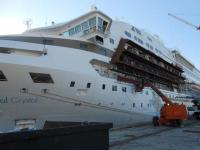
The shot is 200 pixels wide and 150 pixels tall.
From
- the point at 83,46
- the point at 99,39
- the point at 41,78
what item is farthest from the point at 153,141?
the point at 99,39

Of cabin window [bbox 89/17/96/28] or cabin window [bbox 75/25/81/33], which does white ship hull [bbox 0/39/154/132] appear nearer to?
cabin window [bbox 89/17/96/28]

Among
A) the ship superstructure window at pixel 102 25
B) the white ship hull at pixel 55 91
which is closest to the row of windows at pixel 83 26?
the ship superstructure window at pixel 102 25

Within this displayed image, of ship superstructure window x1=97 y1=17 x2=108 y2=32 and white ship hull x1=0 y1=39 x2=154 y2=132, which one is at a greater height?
ship superstructure window x1=97 y1=17 x2=108 y2=32

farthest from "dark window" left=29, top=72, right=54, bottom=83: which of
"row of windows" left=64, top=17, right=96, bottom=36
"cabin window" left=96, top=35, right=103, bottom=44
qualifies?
"row of windows" left=64, top=17, right=96, bottom=36

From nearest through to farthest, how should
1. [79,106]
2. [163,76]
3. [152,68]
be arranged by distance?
[79,106] → [152,68] → [163,76]

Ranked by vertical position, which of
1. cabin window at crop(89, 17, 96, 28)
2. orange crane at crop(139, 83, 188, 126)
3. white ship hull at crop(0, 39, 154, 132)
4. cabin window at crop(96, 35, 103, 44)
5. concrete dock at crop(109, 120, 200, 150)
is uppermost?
cabin window at crop(89, 17, 96, 28)

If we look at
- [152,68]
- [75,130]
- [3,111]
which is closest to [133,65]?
[152,68]

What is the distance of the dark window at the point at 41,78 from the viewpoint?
17.0 meters

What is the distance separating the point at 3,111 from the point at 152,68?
19.9m

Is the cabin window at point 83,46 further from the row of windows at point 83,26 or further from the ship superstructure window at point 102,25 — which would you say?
the row of windows at point 83,26

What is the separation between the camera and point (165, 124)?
82.1 ft

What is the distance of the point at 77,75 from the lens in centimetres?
1853

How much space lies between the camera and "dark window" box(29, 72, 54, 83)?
668 inches

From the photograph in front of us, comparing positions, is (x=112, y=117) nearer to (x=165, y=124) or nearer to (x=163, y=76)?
(x=165, y=124)
